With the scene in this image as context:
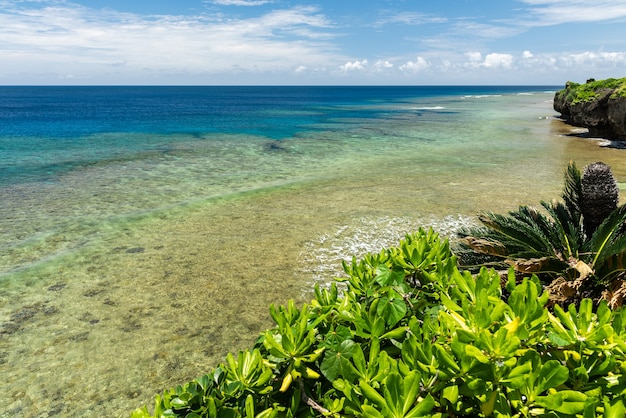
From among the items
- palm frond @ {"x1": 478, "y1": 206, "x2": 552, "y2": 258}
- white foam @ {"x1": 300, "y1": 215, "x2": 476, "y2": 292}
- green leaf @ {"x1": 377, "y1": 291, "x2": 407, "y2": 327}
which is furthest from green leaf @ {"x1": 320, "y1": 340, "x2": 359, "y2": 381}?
white foam @ {"x1": 300, "y1": 215, "x2": 476, "y2": 292}

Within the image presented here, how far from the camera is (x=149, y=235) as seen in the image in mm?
9734

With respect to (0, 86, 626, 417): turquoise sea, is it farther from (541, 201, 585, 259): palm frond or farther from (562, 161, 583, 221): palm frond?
(562, 161, 583, 221): palm frond

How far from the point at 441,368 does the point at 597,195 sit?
14.2 feet

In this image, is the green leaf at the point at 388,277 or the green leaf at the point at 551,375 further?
the green leaf at the point at 388,277

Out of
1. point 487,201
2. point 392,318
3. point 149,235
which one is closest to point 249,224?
point 149,235

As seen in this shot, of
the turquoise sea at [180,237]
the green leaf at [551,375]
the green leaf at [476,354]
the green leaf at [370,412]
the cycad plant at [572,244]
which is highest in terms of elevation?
the green leaf at [476,354]

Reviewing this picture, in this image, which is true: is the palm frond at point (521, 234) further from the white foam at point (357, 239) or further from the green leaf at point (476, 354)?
the green leaf at point (476, 354)

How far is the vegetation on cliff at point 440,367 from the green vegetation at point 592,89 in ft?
90.4

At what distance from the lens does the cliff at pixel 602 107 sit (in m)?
23.4

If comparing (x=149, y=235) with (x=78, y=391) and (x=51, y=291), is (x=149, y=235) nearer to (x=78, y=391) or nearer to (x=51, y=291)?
(x=51, y=291)

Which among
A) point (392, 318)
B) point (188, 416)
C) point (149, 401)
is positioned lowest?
point (149, 401)

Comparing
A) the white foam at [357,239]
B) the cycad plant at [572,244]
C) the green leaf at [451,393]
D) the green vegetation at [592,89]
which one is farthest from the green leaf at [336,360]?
the green vegetation at [592,89]

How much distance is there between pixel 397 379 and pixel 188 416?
92 centimetres

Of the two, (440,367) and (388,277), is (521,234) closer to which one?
(388,277)
